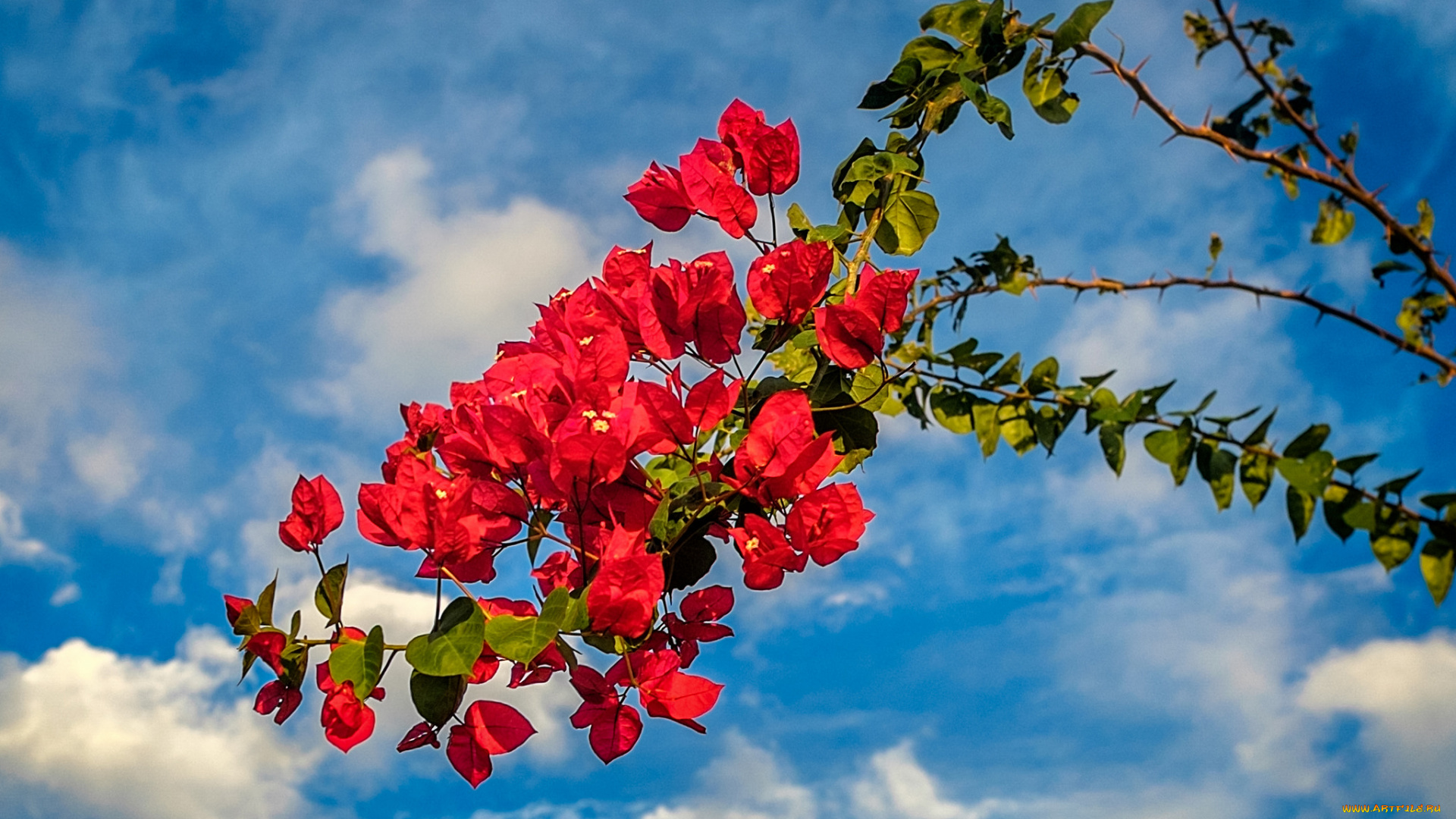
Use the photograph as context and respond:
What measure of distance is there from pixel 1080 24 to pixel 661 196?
75 cm

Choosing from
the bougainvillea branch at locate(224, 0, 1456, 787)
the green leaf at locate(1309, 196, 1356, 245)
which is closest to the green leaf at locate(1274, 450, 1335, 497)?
the bougainvillea branch at locate(224, 0, 1456, 787)

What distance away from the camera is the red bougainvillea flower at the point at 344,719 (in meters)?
0.95

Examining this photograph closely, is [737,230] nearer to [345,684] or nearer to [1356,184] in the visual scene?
[345,684]

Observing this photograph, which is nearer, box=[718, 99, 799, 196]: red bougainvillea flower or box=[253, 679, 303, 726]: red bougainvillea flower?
box=[253, 679, 303, 726]: red bougainvillea flower

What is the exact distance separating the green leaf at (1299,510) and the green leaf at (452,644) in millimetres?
1035

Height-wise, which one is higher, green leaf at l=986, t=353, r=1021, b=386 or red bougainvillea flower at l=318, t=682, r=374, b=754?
green leaf at l=986, t=353, r=1021, b=386

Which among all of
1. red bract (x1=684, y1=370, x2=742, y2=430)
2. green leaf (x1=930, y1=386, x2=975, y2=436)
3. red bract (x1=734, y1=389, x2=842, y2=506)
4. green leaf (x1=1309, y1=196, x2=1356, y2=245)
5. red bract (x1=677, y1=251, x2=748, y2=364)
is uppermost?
green leaf (x1=1309, y1=196, x2=1356, y2=245)

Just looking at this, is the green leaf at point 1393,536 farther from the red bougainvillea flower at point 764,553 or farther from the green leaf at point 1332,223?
the green leaf at point 1332,223

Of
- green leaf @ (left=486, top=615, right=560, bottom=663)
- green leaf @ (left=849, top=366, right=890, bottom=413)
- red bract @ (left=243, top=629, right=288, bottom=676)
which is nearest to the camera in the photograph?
green leaf @ (left=486, top=615, right=560, bottom=663)

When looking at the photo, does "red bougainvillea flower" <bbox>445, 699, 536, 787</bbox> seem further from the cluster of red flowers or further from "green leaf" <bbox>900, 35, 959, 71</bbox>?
"green leaf" <bbox>900, 35, 959, 71</bbox>

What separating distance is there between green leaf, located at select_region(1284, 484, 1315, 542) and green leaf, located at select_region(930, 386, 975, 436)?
2.57 ft

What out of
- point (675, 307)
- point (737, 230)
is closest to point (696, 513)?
point (675, 307)

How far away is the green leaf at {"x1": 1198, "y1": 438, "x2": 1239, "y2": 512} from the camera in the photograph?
1.35 meters

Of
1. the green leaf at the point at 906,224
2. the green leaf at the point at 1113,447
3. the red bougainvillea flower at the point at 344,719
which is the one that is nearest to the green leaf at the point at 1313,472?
the green leaf at the point at 1113,447
